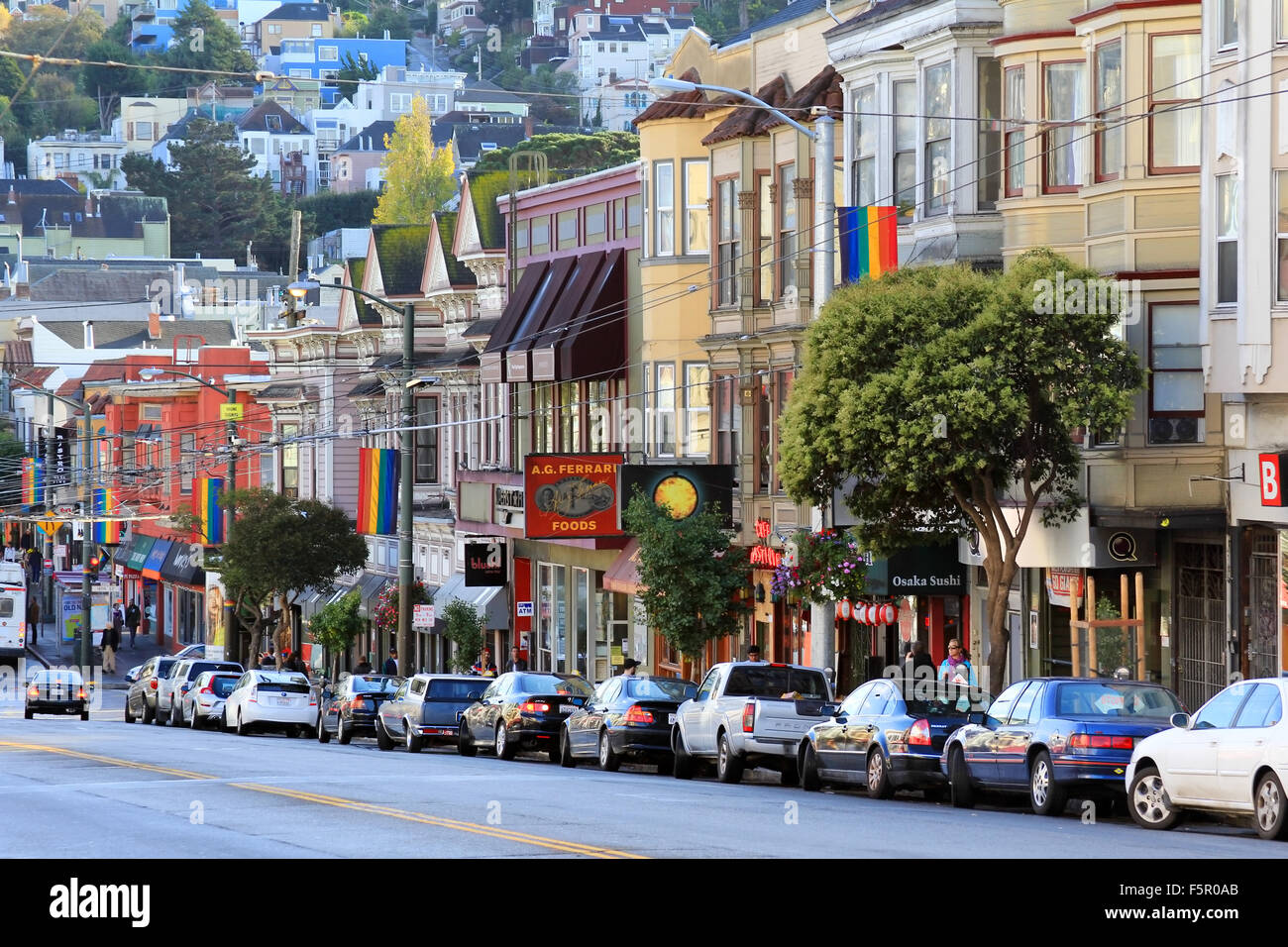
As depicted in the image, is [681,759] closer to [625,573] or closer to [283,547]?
[625,573]

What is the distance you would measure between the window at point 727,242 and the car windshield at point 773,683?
44.4 ft

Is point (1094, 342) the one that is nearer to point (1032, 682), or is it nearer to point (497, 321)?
point (1032, 682)

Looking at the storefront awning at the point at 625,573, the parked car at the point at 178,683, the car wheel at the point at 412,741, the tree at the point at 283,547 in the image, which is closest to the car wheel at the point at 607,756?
the car wheel at the point at 412,741

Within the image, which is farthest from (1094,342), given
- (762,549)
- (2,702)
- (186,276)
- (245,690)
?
(186,276)

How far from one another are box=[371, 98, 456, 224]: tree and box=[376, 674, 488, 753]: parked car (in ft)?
311

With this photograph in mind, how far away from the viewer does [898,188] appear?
33.2 m

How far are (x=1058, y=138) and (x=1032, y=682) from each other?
10.8 metres

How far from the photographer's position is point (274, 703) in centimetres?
4200

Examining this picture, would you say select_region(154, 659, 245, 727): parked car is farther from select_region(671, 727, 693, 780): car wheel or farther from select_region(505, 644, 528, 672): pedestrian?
select_region(671, 727, 693, 780): car wheel

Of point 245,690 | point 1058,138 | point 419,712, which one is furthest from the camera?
point 245,690

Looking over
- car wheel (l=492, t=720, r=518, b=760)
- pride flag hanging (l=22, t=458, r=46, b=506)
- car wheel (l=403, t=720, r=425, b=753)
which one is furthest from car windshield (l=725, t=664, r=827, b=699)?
pride flag hanging (l=22, t=458, r=46, b=506)

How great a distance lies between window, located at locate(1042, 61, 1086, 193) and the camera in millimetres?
29984

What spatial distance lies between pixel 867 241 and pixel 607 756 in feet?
27.6

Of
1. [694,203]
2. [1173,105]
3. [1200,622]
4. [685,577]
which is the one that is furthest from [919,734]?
[694,203]
